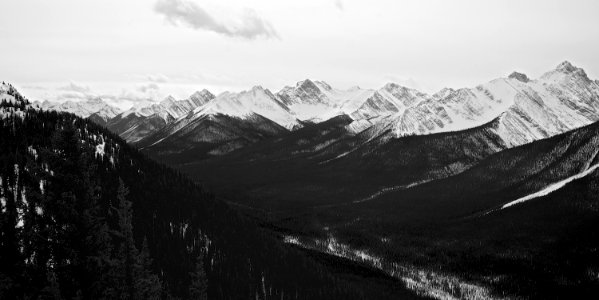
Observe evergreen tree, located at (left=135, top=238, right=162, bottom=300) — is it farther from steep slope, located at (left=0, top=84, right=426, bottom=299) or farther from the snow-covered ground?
the snow-covered ground

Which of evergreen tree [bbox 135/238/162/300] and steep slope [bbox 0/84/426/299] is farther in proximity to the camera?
steep slope [bbox 0/84/426/299]

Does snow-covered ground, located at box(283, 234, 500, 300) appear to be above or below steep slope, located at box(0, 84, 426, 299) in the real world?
below

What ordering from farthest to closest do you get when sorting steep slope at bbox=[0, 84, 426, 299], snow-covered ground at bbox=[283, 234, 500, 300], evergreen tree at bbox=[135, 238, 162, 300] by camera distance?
1. snow-covered ground at bbox=[283, 234, 500, 300]
2. steep slope at bbox=[0, 84, 426, 299]
3. evergreen tree at bbox=[135, 238, 162, 300]

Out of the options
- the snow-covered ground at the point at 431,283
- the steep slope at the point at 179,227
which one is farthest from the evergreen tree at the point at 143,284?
the snow-covered ground at the point at 431,283

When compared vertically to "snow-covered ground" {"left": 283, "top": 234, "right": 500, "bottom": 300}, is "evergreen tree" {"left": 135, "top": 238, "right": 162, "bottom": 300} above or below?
above

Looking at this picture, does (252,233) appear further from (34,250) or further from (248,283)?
(34,250)

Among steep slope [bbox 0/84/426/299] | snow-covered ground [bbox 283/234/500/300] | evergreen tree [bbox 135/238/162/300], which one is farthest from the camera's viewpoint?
snow-covered ground [bbox 283/234/500/300]

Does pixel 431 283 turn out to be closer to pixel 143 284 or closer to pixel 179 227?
pixel 179 227

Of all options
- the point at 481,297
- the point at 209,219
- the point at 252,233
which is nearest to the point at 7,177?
the point at 209,219

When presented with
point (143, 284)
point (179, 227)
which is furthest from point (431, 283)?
point (143, 284)

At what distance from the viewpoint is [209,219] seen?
17650cm

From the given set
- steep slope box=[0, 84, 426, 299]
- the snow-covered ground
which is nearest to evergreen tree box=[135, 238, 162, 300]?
steep slope box=[0, 84, 426, 299]

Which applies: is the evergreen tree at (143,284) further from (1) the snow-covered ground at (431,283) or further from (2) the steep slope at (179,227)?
(1) the snow-covered ground at (431,283)

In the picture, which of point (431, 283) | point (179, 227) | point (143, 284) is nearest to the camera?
point (143, 284)
